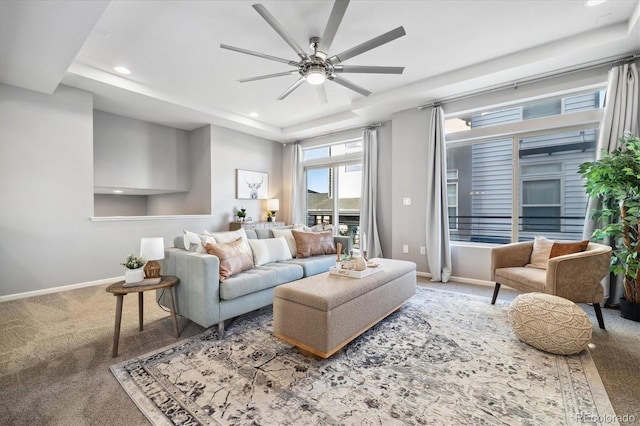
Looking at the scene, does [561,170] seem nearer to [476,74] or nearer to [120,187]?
[476,74]

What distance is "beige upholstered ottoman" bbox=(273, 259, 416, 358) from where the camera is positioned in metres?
1.90

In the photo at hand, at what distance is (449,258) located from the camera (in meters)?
4.13

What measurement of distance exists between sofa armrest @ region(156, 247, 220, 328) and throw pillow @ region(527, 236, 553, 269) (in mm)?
3293

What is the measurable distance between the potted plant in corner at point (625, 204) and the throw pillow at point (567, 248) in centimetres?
27

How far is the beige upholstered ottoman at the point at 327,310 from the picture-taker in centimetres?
190

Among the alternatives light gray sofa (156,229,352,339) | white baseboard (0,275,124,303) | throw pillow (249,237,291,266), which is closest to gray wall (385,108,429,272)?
throw pillow (249,237,291,266)

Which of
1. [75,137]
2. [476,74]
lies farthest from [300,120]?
[75,137]

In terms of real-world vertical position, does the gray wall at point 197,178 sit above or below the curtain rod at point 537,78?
below

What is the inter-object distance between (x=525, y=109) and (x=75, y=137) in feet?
20.3

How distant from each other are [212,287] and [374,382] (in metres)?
1.42

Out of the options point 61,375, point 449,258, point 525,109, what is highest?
point 525,109

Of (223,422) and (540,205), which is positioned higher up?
(540,205)

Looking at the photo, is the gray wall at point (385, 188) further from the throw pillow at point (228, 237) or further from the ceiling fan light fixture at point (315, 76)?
the throw pillow at point (228, 237)

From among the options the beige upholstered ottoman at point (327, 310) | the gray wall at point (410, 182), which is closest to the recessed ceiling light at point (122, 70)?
the beige upholstered ottoman at point (327, 310)
